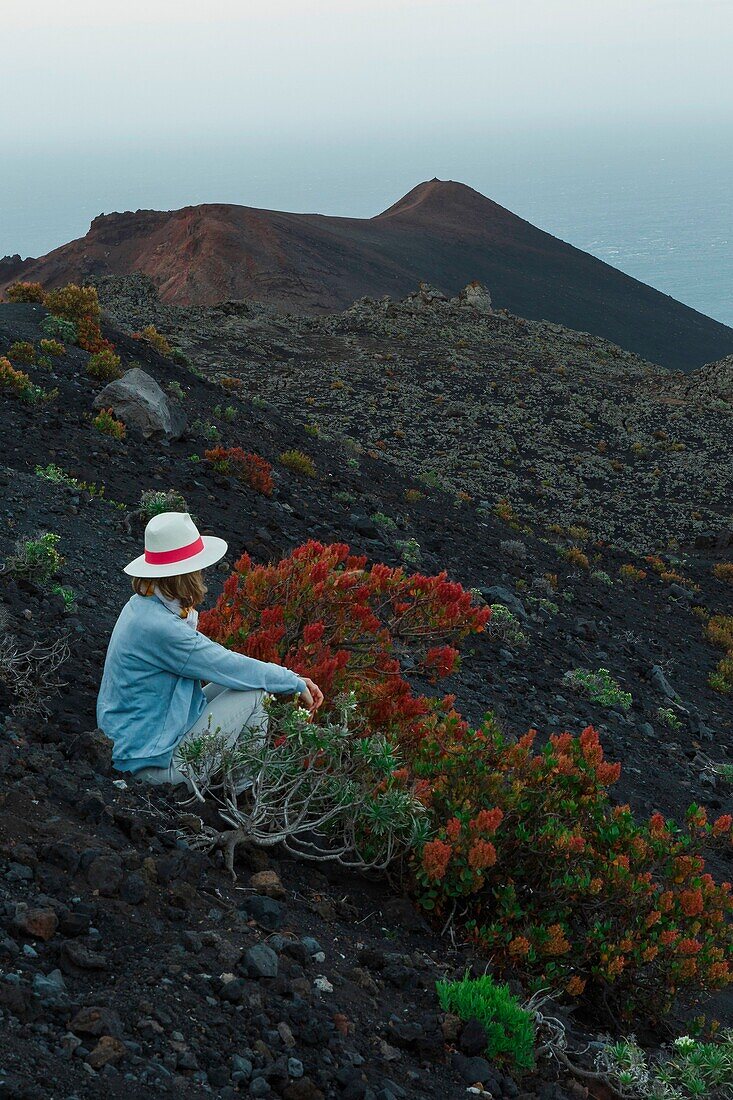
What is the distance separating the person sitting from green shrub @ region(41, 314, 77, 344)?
37.2ft

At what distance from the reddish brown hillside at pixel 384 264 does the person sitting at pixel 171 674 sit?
1909 inches

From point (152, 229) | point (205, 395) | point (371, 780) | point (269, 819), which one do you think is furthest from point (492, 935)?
point (152, 229)

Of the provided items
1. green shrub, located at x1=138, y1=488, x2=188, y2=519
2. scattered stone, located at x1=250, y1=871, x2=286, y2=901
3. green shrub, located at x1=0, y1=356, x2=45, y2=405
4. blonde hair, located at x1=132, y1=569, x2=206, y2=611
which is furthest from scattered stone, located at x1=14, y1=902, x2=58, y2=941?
green shrub, located at x1=0, y1=356, x2=45, y2=405

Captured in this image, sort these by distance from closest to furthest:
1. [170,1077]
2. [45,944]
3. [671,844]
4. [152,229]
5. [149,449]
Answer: [170,1077]
[45,944]
[671,844]
[149,449]
[152,229]

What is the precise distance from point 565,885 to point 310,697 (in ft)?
4.63

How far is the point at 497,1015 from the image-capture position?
3371 mm

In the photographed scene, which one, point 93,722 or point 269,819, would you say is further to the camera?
point 93,722

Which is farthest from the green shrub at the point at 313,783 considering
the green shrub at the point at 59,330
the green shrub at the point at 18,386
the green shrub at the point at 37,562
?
the green shrub at the point at 59,330

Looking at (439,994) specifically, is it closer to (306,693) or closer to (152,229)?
(306,693)

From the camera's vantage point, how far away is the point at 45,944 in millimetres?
2887

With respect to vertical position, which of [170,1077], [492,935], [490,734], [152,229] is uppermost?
[152,229]

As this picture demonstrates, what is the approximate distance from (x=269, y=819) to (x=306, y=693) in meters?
0.61

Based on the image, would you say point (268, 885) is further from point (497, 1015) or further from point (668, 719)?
point (668, 719)

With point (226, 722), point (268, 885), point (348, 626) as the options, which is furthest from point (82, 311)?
point (268, 885)
